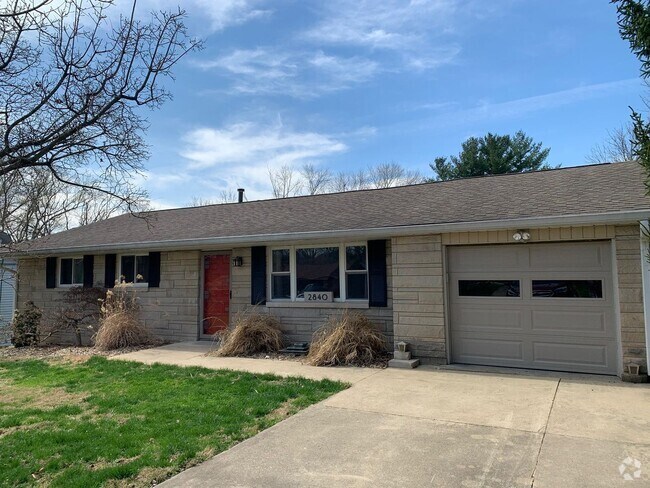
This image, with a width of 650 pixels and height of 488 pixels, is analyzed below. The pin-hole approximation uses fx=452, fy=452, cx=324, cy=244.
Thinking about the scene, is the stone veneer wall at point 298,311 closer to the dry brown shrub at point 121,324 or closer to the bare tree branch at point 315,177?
the dry brown shrub at point 121,324

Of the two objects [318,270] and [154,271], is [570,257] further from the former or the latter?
[154,271]

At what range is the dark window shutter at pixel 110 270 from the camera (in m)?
11.8

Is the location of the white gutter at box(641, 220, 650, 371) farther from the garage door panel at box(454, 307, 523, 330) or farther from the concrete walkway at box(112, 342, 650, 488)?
the garage door panel at box(454, 307, 523, 330)

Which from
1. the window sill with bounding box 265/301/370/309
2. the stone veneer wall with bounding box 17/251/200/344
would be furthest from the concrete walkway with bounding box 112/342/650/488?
the stone veneer wall with bounding box 17/251/200/344

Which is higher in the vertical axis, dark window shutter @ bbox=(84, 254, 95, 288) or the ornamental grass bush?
dark window shutter @ bbox=(84, 254, 95, 288)

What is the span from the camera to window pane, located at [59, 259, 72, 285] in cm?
1280

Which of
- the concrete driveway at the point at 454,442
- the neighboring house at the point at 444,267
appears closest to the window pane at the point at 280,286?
the neighboring house at the point at 444,267

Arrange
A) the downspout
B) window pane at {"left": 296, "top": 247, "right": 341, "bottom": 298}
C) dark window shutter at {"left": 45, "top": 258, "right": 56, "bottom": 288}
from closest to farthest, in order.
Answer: the downspout, window pane at {"left": 296, "top": 247, "right": 341, "bottom": 298}, dark window shutter at {"left": 45, "top": 258, "right": 56, "bottom": 288}

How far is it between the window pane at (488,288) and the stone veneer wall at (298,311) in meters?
1.41

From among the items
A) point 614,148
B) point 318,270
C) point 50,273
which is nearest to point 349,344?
point 318,270

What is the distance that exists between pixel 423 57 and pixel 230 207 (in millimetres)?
6995

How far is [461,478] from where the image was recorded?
11.1 ft

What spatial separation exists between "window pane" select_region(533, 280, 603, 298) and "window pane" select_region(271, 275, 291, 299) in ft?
15.9

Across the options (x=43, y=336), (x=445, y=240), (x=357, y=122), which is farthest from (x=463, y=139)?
(x=43, y=336)
